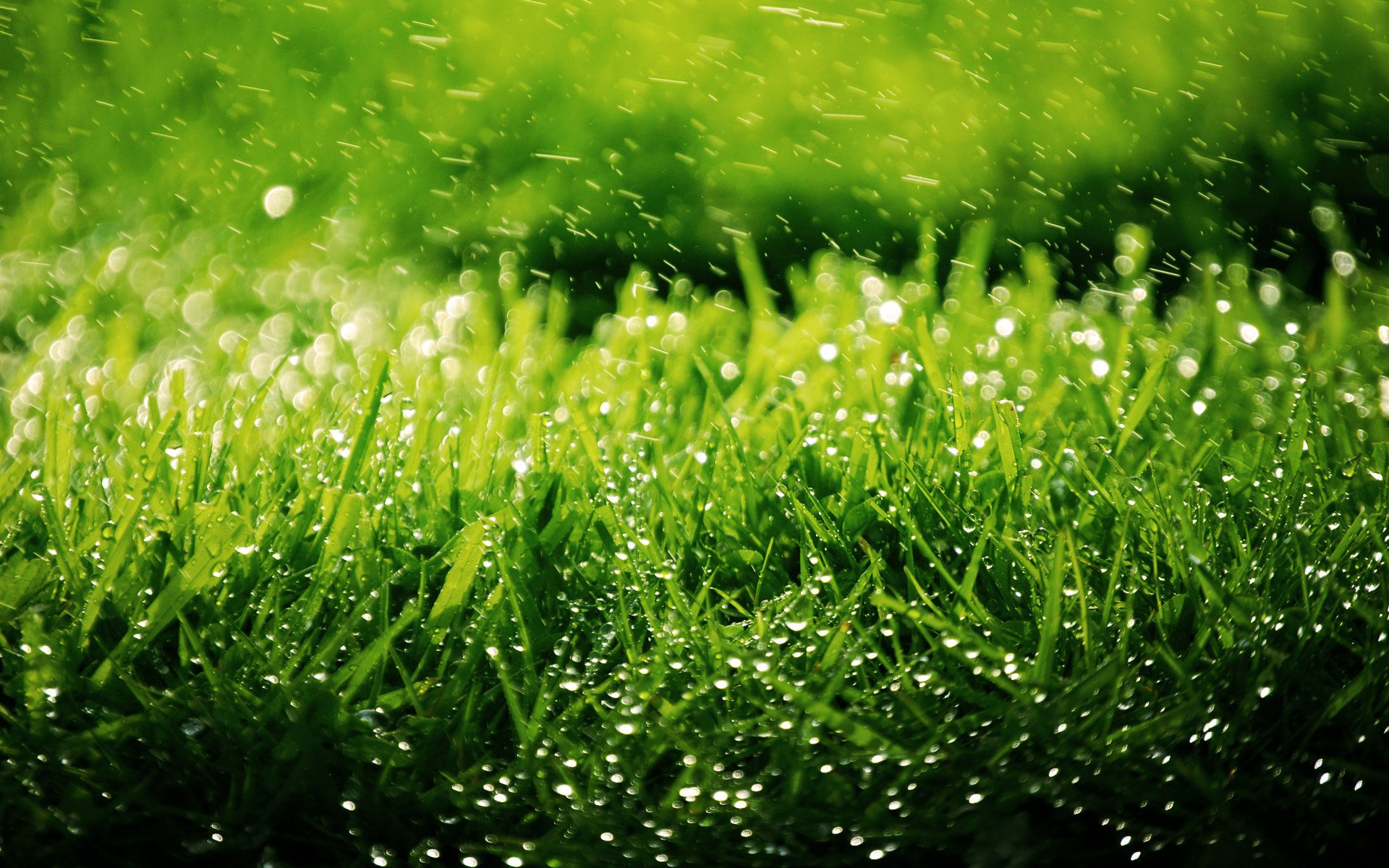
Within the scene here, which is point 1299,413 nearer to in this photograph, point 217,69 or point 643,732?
point 643,732

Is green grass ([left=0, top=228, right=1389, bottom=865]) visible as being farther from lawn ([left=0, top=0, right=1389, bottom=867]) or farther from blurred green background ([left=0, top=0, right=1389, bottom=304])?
blurred green background ([left=0, top=0, right=1389, bottom=304])

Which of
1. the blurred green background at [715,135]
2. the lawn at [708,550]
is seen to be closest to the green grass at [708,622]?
the lawn at [708,550]

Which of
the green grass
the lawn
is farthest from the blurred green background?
the green grass

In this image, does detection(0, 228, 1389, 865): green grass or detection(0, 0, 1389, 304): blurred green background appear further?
detection(0, 0, 1389, 304): blurred green background

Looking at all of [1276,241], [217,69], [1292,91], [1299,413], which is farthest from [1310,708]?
[217,69]

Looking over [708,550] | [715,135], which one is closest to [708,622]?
[708,550]
